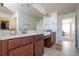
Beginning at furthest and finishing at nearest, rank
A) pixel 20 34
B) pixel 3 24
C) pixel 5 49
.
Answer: pixel 20 34
pixel 3 24
pixel 5 49

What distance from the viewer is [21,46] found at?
164 centimetres

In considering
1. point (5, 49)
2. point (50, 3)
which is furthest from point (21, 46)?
point (50, 3)

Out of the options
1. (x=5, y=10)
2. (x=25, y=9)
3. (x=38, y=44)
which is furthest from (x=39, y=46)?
(x=5, y=10)

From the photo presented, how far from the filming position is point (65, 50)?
1.84 metres

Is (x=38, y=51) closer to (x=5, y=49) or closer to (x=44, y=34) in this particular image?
(x=44, y=34)

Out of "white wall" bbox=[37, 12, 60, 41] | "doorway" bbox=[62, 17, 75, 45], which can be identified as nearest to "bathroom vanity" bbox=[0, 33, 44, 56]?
"white wall" bbox=[37, 12, 60, 41]

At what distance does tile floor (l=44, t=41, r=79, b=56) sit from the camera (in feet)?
5.82

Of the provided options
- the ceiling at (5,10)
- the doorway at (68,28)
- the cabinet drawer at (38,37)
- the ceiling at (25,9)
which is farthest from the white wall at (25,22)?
the doorway at (68,28)

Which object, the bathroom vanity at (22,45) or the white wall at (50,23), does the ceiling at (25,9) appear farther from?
the bathroom vanity at (22,45)

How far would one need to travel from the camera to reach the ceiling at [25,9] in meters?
1.65

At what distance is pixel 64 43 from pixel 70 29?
0.97 ft

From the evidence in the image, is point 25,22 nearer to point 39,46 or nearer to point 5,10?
point 5,10

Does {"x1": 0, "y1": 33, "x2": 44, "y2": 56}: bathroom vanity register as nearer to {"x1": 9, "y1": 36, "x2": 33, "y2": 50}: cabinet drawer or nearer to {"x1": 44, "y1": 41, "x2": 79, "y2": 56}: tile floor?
{"x1": 9, "y1": 36, "x2": 33, "y2": 50}: cabinet drawer

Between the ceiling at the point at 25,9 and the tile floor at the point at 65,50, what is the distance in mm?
694
